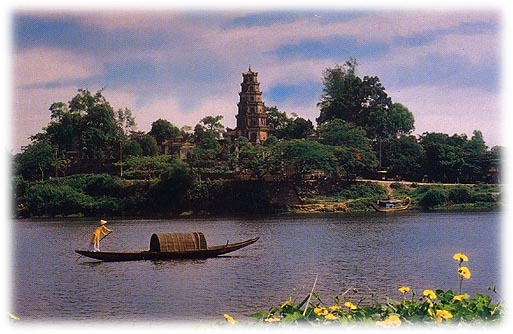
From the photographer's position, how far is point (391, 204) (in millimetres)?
25906

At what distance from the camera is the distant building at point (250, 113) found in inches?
1172

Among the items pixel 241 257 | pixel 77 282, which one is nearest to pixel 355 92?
pixel 241 257

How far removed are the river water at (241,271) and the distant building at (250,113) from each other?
10232 mm

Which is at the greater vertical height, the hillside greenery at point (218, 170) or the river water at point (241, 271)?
the hillside greenery at point (218, 170)

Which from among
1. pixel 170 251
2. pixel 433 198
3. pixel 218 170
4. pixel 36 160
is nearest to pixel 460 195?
pixel 433 198

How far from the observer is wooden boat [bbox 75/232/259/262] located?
11.9 m

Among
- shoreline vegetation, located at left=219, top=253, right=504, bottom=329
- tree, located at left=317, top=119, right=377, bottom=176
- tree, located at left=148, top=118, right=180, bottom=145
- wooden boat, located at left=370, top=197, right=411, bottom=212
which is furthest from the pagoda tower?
shoreline vegetation, located at left=219, top=253, right=504, bottom=329

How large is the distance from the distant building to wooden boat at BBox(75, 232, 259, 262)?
17.5 meters

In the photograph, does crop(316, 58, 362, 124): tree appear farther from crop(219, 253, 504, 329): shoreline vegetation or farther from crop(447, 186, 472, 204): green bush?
crop(219, 253, 504, 329): shoreline vegetation

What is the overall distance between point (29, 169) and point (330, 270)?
16806 millimetres

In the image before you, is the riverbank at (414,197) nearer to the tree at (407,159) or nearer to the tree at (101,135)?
the tree at (407,159)

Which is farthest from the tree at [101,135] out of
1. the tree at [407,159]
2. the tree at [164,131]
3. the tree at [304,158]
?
the tree at [407,159]

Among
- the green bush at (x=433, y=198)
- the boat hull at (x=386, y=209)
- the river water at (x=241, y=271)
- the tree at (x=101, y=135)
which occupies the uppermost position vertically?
the tree at (x=101, y=135)
